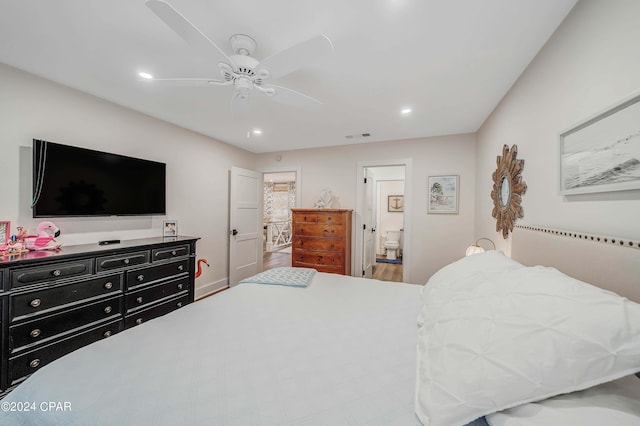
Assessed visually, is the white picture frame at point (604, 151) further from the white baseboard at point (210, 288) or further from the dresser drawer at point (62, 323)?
the white baseboard at point (210, 288)

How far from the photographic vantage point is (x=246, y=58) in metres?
1.54

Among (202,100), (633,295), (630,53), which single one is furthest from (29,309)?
(630,53)

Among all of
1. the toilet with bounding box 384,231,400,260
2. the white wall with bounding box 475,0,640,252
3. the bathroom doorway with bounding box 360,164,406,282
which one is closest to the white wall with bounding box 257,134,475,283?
the bathroom doorway with bounding box 360,164,406,282

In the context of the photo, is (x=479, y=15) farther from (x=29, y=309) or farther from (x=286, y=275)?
(x=29, y=309)

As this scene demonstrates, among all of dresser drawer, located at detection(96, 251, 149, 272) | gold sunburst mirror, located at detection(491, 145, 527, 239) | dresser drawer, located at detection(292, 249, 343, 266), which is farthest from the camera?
dresser drawer, located at detection(292, 249, 343, 266)

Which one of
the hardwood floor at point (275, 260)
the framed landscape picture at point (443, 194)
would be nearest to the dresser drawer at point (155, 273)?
the hardwood floor at point (275, 260)

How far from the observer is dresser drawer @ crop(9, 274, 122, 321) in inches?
64.1

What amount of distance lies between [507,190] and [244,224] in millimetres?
3699

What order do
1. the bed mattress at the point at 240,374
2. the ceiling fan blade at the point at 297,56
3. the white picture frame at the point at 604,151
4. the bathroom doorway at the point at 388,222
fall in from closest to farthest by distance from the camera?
1. the bed mattress at the point at 240,374
2. the white picture frame at the point at 604,151
3. the ceiling fan blade at the point at 297,56
4. the bathroom doorway at the point at 388,222

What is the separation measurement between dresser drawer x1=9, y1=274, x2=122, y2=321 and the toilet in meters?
5.53

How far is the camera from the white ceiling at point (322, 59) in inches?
53.4

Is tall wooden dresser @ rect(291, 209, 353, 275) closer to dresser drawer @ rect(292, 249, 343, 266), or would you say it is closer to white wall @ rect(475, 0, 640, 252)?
dresser drawer @ rect(292, 249, 343, 266)

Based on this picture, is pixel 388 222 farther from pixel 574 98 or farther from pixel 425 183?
pixel 574 98

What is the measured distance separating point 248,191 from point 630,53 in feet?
13.9
